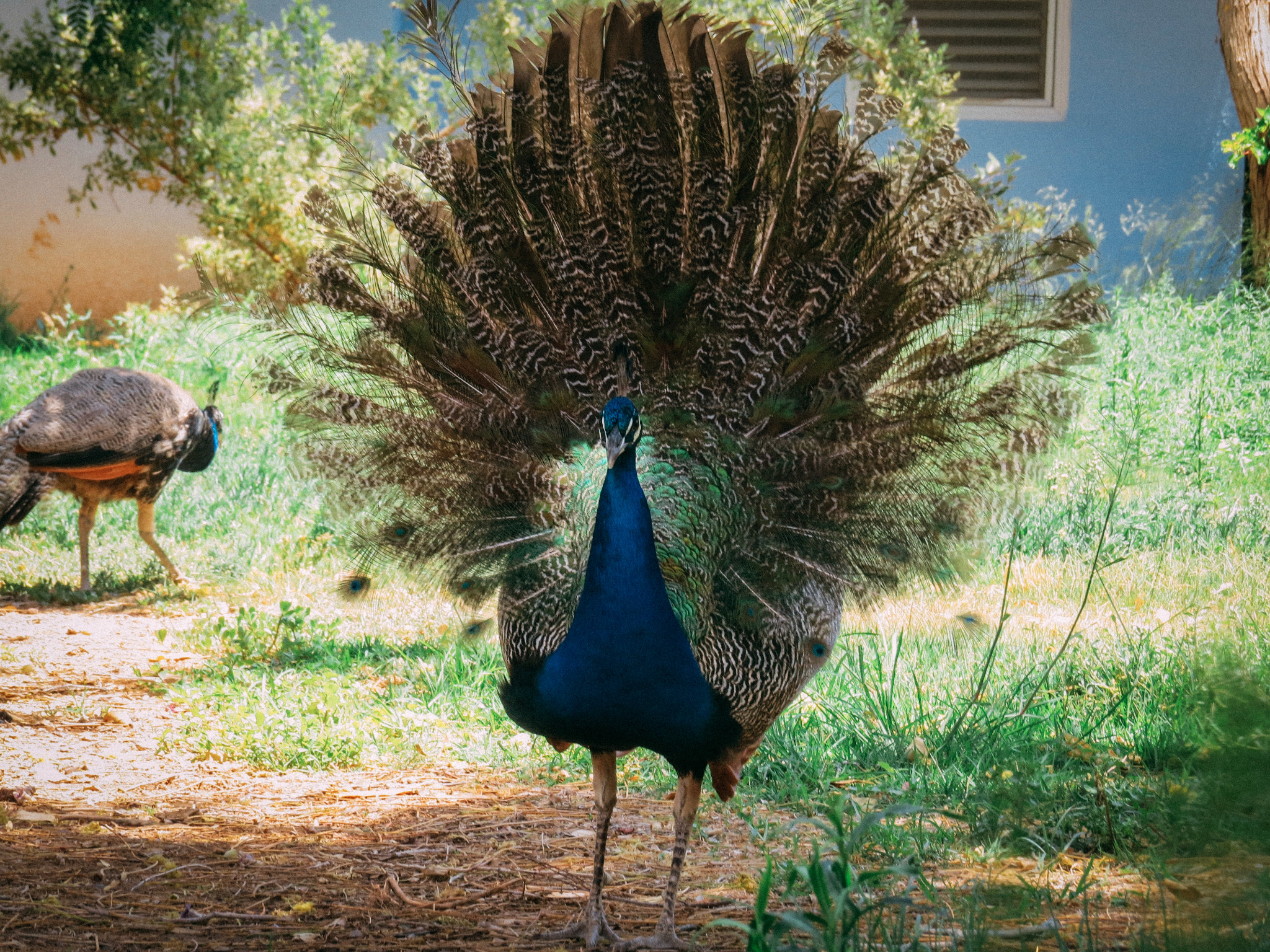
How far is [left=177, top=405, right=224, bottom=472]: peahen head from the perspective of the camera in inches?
290

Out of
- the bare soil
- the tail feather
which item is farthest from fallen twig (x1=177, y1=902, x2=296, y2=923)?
the tail feather

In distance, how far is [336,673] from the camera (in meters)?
5.08

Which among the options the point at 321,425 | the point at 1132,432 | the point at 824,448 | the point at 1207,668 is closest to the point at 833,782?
the point at 824,448

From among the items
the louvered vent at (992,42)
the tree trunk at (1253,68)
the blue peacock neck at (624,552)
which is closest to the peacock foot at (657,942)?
the blue peacock neck at (624,552)

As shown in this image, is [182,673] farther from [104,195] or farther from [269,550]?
[104,195]

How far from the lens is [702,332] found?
10.7 ft

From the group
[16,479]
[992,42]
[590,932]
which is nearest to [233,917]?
[590,932]

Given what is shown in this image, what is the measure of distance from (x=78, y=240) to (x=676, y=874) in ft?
32.1

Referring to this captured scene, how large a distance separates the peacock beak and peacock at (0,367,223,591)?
5009mm

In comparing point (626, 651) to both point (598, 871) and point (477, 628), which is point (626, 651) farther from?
point (477, 628)

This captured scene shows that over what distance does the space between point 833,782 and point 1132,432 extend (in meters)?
3.75

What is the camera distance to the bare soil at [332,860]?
280 centimetres

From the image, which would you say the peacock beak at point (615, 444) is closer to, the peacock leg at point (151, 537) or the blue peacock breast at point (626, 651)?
the blue peacock breast at point (626, 651)

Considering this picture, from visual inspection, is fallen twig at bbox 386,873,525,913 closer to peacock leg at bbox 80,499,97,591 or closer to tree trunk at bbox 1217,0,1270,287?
peacock leg at bbox 80,499,97,591
